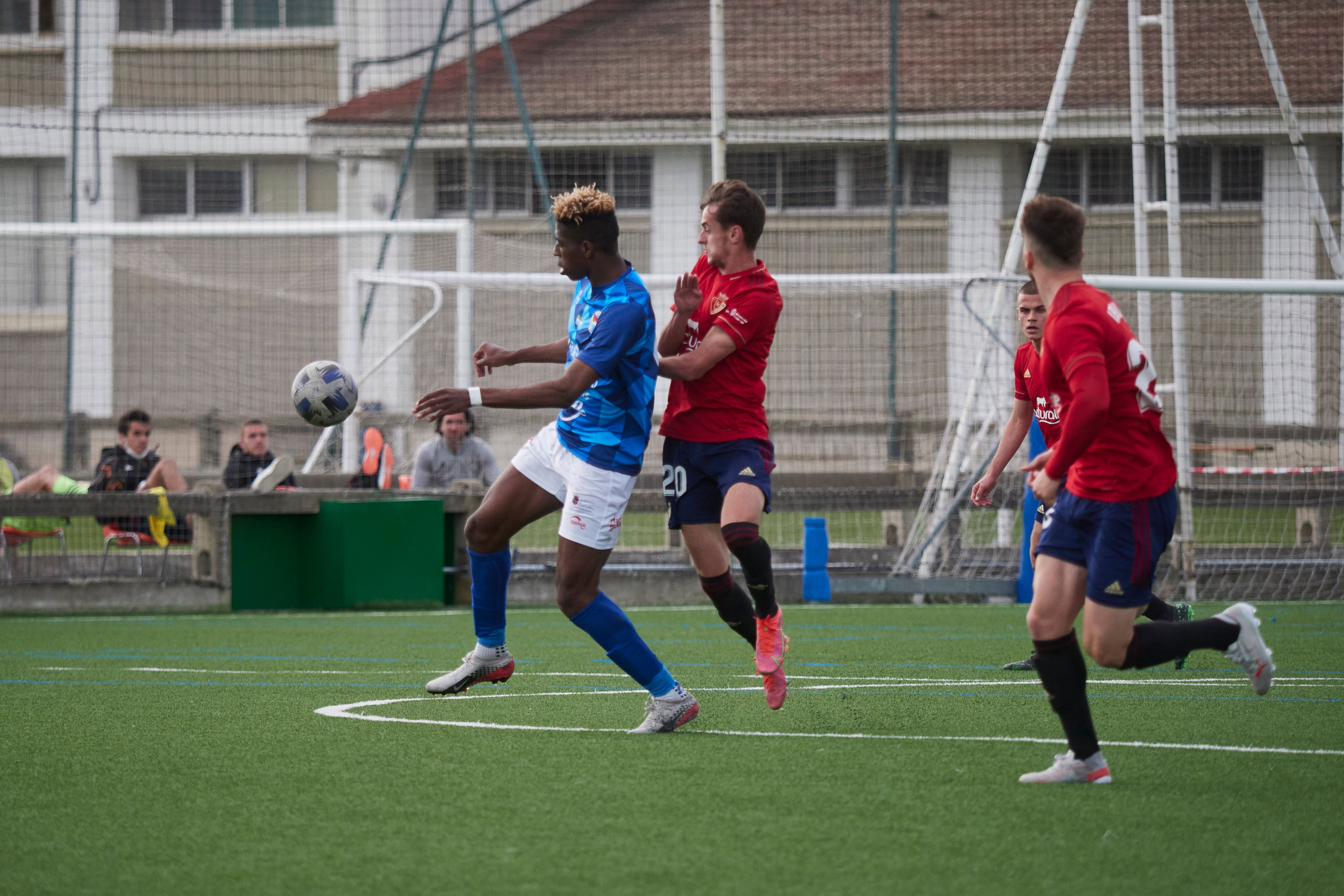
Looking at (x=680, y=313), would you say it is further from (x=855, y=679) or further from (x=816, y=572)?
(x=816, y=572)

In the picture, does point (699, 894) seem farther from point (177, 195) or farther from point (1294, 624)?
point (177, 195)

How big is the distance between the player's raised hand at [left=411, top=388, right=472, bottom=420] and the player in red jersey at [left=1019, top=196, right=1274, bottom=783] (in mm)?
1981

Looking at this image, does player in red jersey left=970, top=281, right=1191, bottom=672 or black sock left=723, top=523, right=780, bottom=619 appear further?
player in red jersey left=970, top=281, right=1191, bottom=672

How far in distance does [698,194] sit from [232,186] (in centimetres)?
710

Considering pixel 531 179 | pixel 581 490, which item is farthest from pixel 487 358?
pixel 531 179

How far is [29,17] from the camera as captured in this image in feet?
78.5

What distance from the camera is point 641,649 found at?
5.88 metres

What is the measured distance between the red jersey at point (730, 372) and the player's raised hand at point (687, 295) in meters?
0.21

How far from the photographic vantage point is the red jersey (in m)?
6.57

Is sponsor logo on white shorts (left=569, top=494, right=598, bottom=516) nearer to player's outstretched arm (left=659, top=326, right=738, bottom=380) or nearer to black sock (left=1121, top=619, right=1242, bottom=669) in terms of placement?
player's outstretched arm (left=659, top=326, right=738, bottom=380)

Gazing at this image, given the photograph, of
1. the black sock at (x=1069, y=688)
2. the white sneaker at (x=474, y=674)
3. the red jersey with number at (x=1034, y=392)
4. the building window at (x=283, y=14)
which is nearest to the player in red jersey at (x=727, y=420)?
the white sneaker at (x=474, y=674)

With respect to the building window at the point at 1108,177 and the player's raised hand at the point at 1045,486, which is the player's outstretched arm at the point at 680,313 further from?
the building window at the point at 1108,177

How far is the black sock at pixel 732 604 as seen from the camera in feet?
21.3

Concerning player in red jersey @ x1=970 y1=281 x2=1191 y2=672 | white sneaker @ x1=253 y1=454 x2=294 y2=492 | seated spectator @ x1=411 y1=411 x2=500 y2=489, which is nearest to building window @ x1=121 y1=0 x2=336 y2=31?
seated spectator @ x1=411 y1=411 x2=500 y2=489
